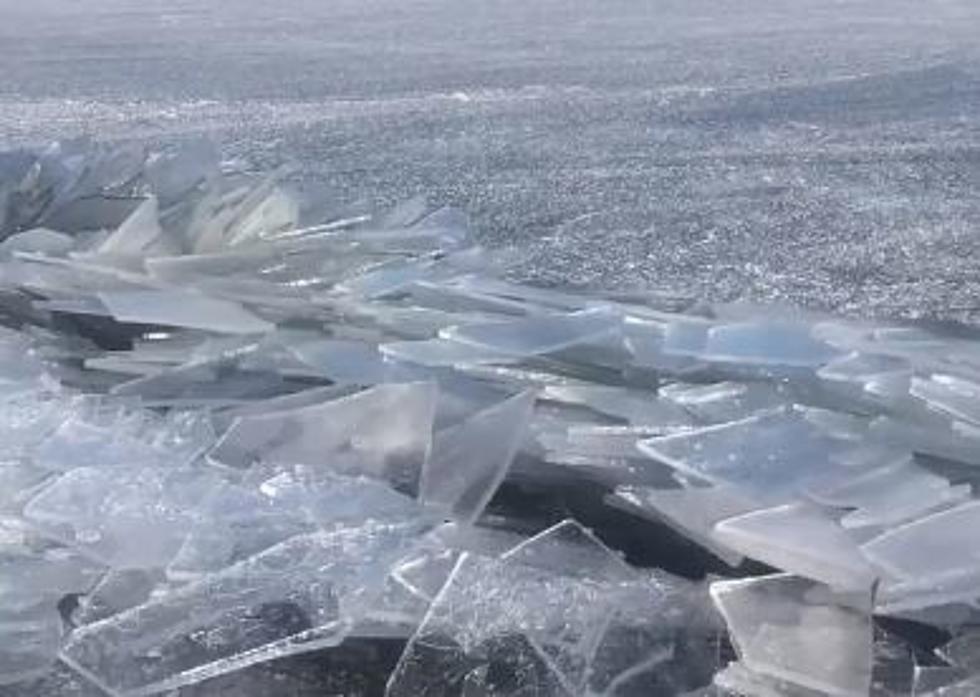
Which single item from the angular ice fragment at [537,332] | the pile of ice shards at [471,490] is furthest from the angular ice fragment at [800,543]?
the angular ice fragment at [537,332]

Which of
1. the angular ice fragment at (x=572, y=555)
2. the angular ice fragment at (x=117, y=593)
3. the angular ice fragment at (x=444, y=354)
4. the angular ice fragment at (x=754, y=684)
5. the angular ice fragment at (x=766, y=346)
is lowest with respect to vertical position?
the angular ice fragment at (x=117, y=593)

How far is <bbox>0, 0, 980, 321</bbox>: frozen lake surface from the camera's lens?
253 centimetres

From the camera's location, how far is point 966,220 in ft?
8.84

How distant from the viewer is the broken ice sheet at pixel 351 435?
1.76 m

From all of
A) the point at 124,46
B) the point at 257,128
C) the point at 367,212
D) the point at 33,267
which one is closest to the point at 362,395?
the point at 33,267

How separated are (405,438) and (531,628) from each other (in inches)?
16.0

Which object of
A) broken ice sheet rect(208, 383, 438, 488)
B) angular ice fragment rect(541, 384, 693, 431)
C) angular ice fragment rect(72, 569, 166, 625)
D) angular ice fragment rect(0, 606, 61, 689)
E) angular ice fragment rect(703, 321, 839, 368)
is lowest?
angular ice fragment rect(0, 606, 61, 689)

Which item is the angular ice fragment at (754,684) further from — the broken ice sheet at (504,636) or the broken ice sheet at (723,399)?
the broken ice sheet at (723,399)

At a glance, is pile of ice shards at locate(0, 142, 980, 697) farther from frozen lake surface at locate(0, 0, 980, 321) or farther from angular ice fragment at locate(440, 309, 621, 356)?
frozen lake surface at locate(0, 0, 980, 321)

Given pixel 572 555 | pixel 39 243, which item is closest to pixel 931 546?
pixel 572 555

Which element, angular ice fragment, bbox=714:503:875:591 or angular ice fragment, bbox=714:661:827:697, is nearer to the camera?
angular ice fragment, bbox=714:661:827:697

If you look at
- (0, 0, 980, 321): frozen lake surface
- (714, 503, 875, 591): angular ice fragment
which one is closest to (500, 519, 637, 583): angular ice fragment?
(714, 503, 875, 591): angular ice fragment

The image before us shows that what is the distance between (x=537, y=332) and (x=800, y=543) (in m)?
0.59

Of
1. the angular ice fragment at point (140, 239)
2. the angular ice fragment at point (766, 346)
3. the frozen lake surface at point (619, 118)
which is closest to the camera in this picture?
the angular ice fragment at point (766, 346)
